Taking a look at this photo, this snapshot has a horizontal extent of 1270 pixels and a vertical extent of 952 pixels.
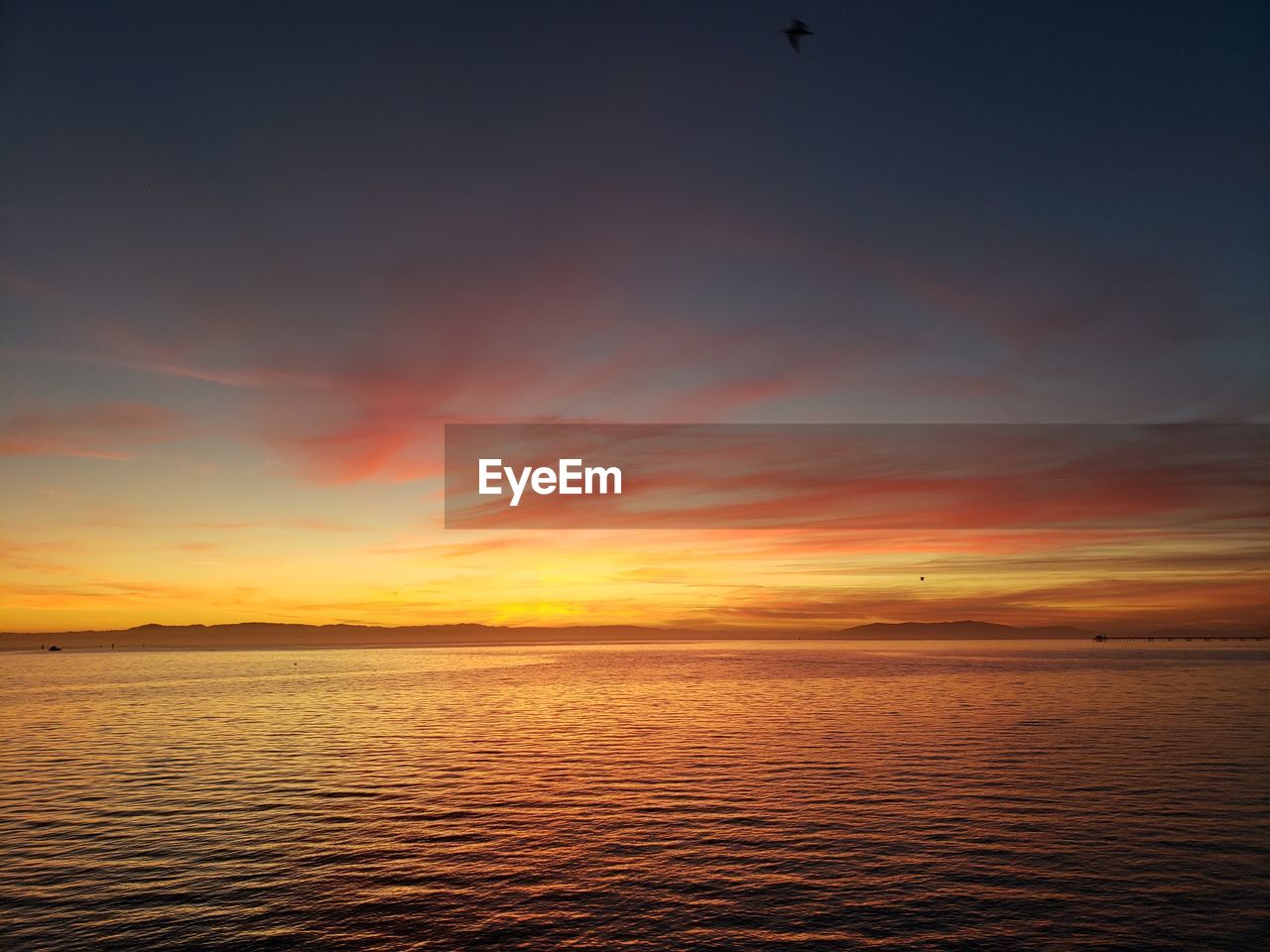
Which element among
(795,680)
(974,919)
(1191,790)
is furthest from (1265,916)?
(795,680)

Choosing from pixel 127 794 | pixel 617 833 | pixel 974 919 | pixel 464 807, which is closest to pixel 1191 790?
pixel 974 919

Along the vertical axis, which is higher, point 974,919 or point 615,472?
point 615,472

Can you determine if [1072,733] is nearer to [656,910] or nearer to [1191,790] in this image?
[1191,790]

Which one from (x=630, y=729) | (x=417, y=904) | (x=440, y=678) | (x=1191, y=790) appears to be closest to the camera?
(x=417, y=904)

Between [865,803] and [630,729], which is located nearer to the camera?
[865,803]

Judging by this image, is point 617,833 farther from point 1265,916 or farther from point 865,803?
point 1265,916

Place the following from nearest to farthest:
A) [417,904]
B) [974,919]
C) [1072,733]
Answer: [974,919], [417,904], [1072,733]
